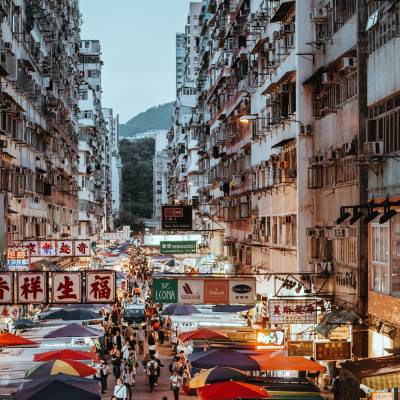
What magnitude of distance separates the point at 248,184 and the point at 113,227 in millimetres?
→ 107727

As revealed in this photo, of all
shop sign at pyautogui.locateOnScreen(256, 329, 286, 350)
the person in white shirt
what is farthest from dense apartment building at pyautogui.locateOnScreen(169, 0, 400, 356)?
the person in white shirt

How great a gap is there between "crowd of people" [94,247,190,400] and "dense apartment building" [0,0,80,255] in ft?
16.8

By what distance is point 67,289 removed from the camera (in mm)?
22531

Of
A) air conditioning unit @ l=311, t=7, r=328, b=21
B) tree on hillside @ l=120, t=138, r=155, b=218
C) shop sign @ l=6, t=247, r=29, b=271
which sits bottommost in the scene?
shop sign @ l=6, t=247, r=29, b=271

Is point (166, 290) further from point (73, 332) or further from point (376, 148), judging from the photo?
point (376, 148)

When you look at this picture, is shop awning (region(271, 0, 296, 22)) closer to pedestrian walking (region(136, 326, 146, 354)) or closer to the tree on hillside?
pedestrian walking (region(136, 326, 146, 354))

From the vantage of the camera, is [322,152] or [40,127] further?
[40,127]

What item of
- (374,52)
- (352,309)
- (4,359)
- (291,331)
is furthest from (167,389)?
(374,52)

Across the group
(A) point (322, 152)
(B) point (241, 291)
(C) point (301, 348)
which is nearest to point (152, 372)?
(B) point (241, 291)

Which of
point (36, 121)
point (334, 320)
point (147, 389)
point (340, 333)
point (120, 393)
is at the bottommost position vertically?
point (147, 389)

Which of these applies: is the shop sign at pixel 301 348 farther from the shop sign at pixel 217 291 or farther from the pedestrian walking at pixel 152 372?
the pedestrian walking at pixel 152 372

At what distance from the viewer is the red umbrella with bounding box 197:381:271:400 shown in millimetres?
16094

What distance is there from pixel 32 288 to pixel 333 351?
24.3 ft

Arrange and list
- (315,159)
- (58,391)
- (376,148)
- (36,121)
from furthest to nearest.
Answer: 1. (36,121)
2. (315,159)
3. (376,148)
4. (58,391)
